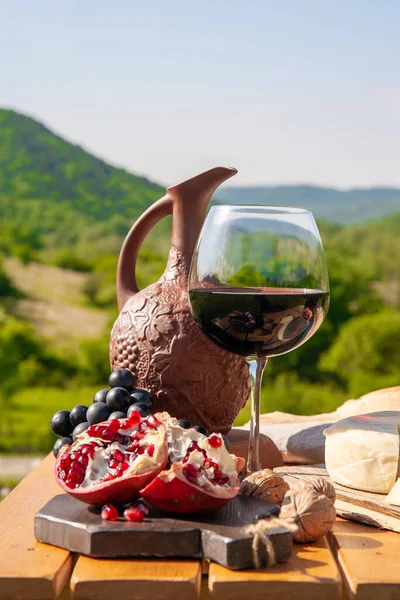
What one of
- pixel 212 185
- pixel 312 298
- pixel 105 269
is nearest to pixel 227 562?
pixel 312 298

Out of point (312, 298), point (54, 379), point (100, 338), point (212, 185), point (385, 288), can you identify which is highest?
point (212, 185)

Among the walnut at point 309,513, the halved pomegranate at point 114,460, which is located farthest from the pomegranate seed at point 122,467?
the walnut at point 309,513

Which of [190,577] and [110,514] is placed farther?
[110,514]

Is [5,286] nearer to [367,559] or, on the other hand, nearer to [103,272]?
[103,272]

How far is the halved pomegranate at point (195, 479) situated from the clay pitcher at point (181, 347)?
15.5 inches

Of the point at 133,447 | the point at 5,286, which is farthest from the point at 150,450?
the point at 5,286

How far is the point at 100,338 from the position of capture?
10711 millimetres

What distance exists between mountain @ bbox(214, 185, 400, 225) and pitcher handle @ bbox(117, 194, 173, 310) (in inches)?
289

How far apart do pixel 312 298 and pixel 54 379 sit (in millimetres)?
10332

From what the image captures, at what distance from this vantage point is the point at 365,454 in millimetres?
1246

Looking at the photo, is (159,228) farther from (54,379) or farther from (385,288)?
(385,288)

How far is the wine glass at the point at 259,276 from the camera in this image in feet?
4.00

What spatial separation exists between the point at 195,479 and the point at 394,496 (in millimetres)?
358

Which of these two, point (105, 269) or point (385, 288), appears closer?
point (385, 288)
